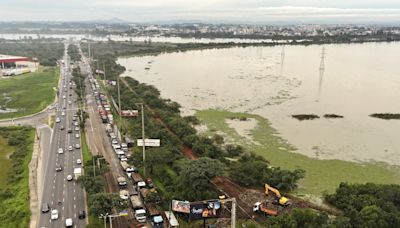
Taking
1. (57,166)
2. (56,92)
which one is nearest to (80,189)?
(57,166)

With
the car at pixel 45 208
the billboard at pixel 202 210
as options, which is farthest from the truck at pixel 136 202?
the car at pixel 45 208

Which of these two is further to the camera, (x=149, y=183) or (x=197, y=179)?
(x=149, y=183)

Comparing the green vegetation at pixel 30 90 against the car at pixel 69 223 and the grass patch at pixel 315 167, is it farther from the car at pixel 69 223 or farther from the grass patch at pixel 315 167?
the car at pixel 69 223

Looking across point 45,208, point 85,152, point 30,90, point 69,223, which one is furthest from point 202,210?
point 30,90

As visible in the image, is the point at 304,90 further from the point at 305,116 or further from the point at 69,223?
the point at 69,223

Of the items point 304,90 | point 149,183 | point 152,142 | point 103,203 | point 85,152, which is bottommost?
point 85,152

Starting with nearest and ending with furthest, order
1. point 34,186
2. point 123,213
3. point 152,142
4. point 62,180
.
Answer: point 123,213 < point 34,186 < point 62,180 < point 152,142
